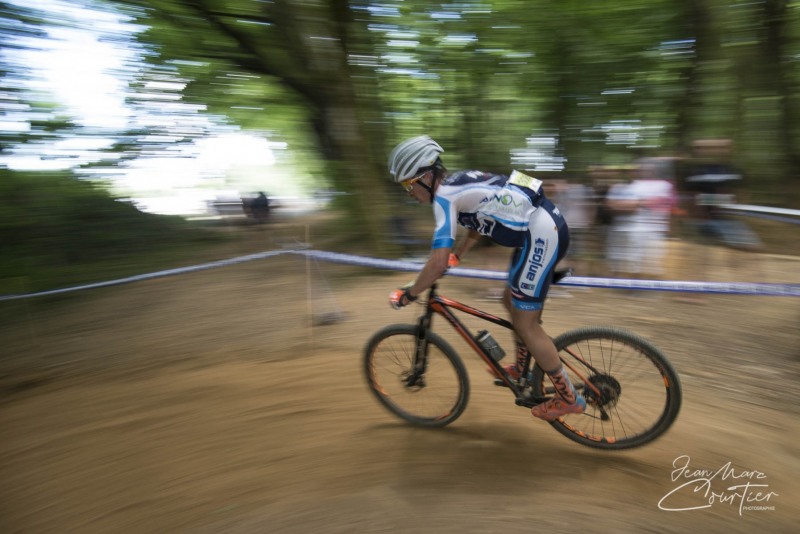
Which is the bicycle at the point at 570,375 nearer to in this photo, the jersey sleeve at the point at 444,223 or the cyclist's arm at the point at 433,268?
the cyclist's arm at the point at 433,268

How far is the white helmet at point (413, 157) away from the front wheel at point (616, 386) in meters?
1.36

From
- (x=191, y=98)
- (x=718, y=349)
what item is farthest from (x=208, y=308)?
(x=718, y=349)

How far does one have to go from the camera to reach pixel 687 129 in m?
9.21

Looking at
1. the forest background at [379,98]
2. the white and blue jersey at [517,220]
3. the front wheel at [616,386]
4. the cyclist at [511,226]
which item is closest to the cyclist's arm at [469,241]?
the cyclist at [511,226]

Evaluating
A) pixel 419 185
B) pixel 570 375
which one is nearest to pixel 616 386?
pixel 570 375

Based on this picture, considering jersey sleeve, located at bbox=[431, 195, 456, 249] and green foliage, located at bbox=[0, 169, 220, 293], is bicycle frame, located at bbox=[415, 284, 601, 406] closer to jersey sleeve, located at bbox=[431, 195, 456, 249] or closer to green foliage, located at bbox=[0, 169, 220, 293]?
jersey sleeve, located at bbox=[431, 195, 456, 249]

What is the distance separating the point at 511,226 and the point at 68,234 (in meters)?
8.58

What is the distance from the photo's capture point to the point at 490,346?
9.80ft

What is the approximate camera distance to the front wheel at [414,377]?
313 centimetres

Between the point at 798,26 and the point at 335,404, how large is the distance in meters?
11.4

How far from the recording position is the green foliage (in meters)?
7.25

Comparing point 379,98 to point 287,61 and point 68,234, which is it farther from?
point 68,234

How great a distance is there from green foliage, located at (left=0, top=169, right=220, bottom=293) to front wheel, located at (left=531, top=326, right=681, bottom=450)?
Result: 7.98 m

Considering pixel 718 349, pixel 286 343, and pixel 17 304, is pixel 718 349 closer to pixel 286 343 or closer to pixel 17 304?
pixel 286 343
